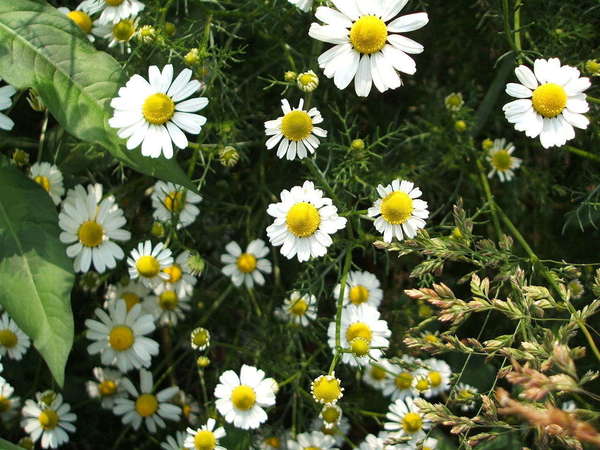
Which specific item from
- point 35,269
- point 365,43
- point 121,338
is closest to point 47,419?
point 121,338

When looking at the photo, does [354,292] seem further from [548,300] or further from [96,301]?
[96,301]

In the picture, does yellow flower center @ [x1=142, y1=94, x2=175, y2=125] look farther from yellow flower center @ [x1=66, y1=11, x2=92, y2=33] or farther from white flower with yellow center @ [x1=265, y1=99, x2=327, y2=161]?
yellow flower center @ [x1=66, y1=11, x2=92, y2=33]

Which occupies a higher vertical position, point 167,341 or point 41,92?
point 41,92

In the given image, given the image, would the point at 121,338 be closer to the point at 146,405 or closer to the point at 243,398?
the point at 146,405

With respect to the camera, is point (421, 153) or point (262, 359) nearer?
point (262, 359)

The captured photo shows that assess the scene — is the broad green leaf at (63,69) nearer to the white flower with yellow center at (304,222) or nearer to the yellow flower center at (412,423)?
the white flower with yellow center at (304,222)

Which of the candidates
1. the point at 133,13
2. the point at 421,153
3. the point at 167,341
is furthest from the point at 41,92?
the point at 421,153

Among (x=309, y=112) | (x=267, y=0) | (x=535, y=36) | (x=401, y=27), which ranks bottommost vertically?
(x=309, y=112)
